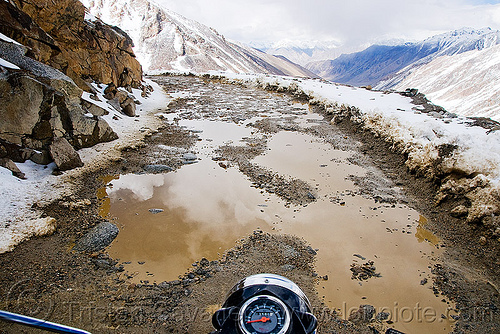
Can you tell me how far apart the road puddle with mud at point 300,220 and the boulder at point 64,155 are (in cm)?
126

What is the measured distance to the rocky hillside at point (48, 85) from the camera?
24.4ft

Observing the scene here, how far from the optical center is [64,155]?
26.2 feet

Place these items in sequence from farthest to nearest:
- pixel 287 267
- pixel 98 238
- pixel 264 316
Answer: pixel 98 238 → pixel 287 267 → pixel 264 316

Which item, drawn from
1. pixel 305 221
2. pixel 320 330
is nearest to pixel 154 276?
pixel 320 330

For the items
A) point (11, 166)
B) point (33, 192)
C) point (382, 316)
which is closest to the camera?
point (382, 316)

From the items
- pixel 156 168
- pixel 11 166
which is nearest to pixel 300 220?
pixel 156 168

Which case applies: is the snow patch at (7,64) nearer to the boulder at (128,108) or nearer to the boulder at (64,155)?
the boulder at (64,155)

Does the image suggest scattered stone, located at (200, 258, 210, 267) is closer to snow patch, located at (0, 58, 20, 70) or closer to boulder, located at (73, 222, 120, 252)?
boulder, located at (73, 222, 120, 252)

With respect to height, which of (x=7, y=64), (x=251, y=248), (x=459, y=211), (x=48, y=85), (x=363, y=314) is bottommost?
(x=251, y=248)

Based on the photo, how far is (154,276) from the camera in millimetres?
4773

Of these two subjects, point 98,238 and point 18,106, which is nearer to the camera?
point 98,238

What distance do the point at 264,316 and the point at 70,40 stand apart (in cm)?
1617

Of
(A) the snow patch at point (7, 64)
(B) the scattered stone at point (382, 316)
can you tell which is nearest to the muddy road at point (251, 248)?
(B) the scattered stone at point (382, 316)

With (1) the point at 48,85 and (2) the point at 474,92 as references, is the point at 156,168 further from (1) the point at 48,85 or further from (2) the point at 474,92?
(2) the point at 474,92
